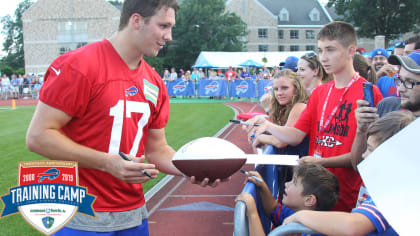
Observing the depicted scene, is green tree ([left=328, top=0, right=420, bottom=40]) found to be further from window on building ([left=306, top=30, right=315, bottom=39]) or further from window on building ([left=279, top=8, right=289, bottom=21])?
window on building ([left=279, top=8, right=289, bottom=21])

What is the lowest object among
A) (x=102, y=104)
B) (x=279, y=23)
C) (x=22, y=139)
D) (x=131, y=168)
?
(x=22, y=139)

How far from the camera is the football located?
2.20m

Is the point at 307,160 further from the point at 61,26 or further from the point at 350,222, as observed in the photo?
the point at 61,26

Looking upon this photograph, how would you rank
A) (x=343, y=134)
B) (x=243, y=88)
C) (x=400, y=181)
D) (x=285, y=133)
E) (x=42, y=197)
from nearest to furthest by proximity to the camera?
(x=400, y=181)
(x=42, y=197)
(x=343, y=134)
(x=285, y=133)
(x=243, y=88)

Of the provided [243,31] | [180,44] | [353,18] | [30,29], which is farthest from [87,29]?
[353,18]

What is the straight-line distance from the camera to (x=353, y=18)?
56062 millimetres

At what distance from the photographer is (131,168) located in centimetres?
199

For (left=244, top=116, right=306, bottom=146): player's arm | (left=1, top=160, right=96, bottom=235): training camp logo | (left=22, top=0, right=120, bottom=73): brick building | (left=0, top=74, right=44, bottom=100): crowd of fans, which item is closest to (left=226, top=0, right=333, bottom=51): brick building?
(left=22, top=0, right=120, bottom=73): brick building

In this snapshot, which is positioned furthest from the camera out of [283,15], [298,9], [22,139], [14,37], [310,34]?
[14,37]

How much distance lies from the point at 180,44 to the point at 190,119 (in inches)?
1905

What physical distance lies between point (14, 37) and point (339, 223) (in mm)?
100820

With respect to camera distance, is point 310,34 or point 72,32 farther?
point 310,34

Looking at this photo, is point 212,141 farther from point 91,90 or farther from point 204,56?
point 204,56

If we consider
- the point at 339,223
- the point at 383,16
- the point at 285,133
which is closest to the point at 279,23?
the point at 383,16
